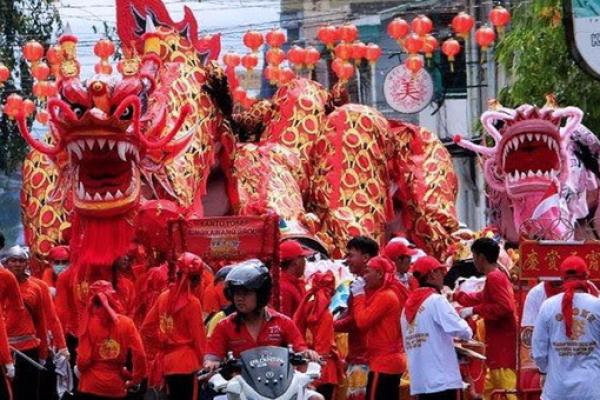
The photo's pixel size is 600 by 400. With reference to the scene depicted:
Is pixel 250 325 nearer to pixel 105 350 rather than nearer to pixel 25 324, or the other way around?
pixel 105 350

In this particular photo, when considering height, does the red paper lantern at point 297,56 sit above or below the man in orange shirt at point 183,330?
above

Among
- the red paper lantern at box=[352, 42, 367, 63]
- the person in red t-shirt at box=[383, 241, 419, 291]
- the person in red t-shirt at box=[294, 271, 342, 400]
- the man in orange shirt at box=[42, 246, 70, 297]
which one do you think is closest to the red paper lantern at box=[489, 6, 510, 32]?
the red paper lantern at box=[352, 42, 367, 63]

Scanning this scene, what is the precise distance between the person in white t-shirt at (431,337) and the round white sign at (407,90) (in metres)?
19.8

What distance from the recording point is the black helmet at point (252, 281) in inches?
464

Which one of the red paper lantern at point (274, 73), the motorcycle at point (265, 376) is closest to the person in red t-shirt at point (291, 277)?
the motorcycle at point (265, 376)

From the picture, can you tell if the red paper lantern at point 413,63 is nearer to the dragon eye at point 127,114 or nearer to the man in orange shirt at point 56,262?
the man in orange shirt at point 56,262

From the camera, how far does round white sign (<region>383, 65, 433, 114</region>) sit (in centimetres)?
3475

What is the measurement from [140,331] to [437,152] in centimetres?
949

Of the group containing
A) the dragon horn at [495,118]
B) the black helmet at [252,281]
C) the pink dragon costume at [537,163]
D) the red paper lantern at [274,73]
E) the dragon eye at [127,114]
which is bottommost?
the black helmet at [252,281]

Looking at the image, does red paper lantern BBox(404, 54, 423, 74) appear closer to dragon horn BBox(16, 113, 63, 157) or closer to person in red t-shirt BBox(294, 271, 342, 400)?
dragon horn BBox(16, 113, 63, 157)

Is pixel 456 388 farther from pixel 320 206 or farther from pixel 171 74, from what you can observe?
pixel 320 206

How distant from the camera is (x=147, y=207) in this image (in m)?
18.9

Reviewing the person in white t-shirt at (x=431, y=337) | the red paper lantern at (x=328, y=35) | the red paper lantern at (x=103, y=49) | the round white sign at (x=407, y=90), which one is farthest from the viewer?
the round white sign at (x=407, y=90)

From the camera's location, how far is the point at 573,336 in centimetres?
1379
